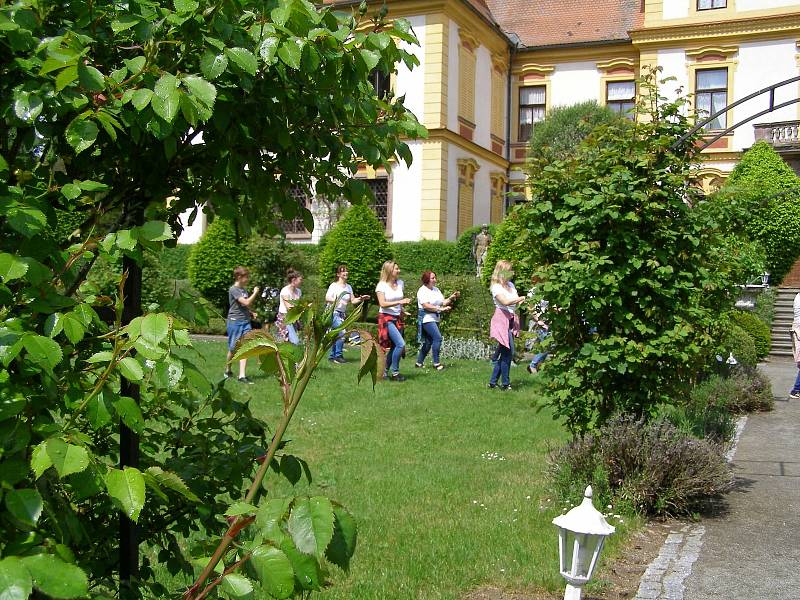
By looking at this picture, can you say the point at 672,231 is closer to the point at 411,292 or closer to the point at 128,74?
the point at 128,74

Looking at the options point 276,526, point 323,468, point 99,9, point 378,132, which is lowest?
point 323,468

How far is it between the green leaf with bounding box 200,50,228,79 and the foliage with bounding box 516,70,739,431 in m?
5.03

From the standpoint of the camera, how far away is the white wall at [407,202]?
2833 cm

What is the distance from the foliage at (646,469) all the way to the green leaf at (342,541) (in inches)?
188

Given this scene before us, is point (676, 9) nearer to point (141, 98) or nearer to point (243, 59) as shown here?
point (243, 59)

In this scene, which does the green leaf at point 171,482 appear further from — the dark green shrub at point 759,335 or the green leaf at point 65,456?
the dark green shrub at point 759,335

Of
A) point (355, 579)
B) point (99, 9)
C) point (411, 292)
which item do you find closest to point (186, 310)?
point (99, 9)

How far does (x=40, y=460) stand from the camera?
1.50 metres

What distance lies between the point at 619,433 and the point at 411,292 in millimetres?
12194

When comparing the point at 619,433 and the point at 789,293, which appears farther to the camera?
the point at 789,293

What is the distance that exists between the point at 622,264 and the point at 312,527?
18.0 ft

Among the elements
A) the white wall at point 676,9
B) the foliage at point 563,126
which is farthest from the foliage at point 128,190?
the white wall at point 676,9

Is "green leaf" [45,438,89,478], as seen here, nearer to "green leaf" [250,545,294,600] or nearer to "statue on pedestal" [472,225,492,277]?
"green leaf" [250,545,294,600]

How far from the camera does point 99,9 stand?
6.54ft
